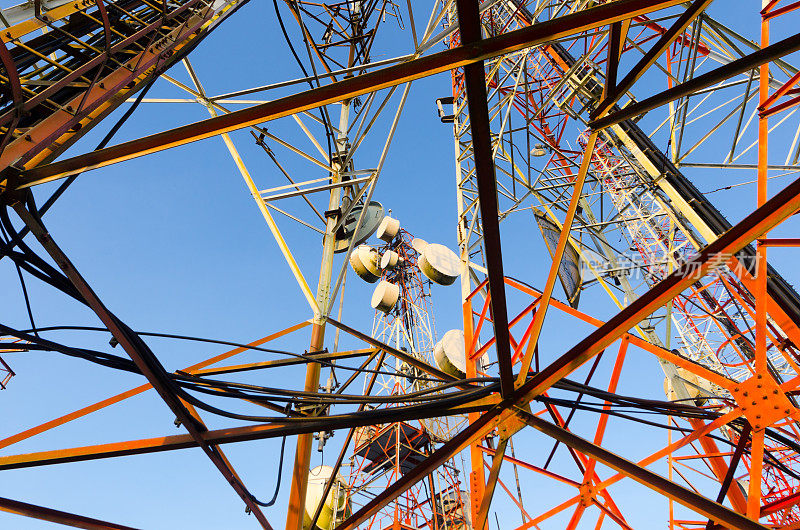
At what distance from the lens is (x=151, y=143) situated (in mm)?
3174

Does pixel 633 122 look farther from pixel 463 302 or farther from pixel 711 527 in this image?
pixel 711 527

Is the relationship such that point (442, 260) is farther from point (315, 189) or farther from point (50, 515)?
point (50, 515)

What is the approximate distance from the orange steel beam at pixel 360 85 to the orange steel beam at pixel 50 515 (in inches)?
89.6

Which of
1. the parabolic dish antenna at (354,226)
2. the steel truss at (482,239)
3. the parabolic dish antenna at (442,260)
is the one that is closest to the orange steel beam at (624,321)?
the steel truss at (482,239)

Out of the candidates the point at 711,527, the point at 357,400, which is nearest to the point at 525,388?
the point at 357,400

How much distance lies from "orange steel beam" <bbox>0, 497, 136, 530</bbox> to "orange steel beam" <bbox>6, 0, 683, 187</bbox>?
89.6 inches

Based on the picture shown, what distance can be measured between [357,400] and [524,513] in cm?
441

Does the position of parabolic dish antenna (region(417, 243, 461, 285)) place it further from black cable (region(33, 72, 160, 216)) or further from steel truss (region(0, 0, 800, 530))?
black cable (region(33, 72, 160, 216))

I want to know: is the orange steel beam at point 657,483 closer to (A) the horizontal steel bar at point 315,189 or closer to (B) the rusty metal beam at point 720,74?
(B) the rusty metal beam at point 720,74

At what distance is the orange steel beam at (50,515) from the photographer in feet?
12.0

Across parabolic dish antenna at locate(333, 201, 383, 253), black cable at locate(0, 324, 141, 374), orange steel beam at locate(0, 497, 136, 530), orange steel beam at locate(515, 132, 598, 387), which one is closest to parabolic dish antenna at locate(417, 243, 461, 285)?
parabolic dish antenna at locate(333, 201, 383, 253)

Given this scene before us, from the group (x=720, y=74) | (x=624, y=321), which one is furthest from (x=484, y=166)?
(x=720, y=74)

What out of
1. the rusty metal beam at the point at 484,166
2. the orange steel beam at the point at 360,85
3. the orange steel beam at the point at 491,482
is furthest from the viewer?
the orange steel beam at the point at 491,482

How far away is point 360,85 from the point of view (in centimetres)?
296
